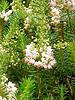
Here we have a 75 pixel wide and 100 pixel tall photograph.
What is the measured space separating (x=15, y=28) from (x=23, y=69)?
7.0 inches

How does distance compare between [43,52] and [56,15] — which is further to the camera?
[56,15]

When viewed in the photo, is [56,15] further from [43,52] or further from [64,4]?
[43,52]

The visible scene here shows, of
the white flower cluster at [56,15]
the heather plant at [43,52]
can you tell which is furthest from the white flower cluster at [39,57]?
the white flower cluster at [56,15]

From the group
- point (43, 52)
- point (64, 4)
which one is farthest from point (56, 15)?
point (43, 52)

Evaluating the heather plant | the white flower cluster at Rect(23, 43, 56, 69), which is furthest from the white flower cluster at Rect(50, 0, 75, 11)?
the white flower cluster at Rect(23, 43, 56, 69)

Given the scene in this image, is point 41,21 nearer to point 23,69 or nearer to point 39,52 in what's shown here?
point 39,52

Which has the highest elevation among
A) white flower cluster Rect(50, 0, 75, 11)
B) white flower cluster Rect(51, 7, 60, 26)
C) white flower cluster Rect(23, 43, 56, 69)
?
white flower cluster Rect(50, 0, 75, 11)

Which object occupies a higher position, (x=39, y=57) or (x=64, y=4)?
(x=64, y=4)

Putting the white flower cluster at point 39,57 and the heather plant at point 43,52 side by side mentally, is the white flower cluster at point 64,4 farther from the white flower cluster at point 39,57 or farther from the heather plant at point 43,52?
the white flower cluster at point 39,57

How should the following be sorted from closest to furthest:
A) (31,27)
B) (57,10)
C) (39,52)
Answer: (39,52) < (57,10) < (31,27)

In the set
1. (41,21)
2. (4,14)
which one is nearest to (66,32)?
(41,21)

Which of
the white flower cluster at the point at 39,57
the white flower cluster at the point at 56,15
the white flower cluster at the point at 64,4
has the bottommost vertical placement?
the white flower cluster at the point at 39,57

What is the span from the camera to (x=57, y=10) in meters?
0.61

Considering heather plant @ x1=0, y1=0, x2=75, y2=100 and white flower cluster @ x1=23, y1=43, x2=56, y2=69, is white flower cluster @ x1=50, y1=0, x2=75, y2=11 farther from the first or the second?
white flower cluster @ x1=23, y1=43, x2=56, y2=69
